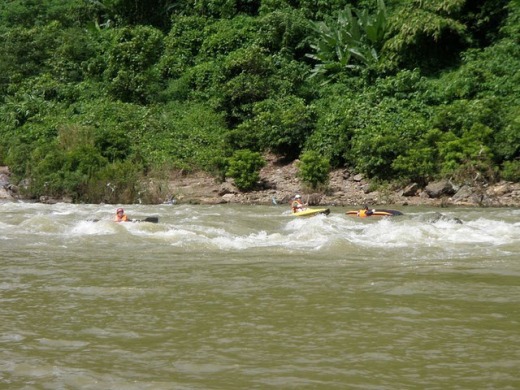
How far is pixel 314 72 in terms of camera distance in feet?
94.5

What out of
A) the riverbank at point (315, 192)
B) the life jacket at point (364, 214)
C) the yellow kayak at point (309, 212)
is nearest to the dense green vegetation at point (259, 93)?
the riverbank at point (315, 192)

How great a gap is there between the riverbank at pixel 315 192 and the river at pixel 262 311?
24.4 feet

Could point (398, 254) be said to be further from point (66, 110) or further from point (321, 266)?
point (66, 110)

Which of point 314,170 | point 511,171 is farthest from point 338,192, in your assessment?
point 511,171

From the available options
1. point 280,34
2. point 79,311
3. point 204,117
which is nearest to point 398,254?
point 79,311

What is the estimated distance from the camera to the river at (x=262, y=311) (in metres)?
4.51

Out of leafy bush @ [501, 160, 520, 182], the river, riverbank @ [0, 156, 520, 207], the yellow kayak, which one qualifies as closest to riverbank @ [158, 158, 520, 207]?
riverbank @ [0, 156, 520, 207]

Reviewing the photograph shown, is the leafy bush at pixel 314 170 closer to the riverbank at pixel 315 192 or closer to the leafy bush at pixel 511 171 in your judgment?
the riverbank at pixel 315 192

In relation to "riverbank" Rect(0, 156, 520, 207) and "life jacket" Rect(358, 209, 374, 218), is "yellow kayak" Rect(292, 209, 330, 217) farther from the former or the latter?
"riverbank" Rect(0, 156, 520, 207)

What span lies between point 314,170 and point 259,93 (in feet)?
22.6

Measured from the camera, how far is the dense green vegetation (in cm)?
2178

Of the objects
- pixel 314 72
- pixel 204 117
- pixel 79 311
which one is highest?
pixel 314 72

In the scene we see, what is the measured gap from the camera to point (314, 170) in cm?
2166

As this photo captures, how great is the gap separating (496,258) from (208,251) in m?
4.28
